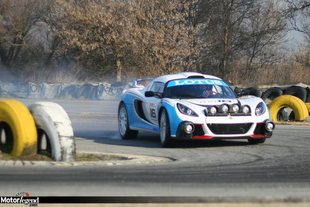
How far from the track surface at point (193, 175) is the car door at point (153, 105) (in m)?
0.70

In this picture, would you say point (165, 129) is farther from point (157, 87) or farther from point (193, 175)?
point (193, 175)

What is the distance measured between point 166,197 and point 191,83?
6281mm

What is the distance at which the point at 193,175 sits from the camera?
344 inches

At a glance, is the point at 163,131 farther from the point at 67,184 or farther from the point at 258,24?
the point at 258,24

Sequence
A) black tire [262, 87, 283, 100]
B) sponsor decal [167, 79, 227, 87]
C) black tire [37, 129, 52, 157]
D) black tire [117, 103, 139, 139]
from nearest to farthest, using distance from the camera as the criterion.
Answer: black tire [37, 129, 52, 157] → sponsor decal [167, 79, 227, 87] → black tire [117, 103, 139, 139] → black tire [262, 87, 283, 100]

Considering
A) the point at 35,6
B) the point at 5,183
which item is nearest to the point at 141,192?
the point at 5,183

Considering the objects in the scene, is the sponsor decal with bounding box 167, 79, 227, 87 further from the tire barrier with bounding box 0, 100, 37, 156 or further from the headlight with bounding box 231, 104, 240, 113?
the tire barrier with bounding box 0, 100, 37, 156

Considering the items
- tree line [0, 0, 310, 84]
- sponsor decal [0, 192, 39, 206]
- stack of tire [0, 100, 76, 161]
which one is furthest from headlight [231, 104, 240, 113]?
tree line [0, 0, 310, 84]

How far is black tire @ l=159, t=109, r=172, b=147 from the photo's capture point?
39.1ft

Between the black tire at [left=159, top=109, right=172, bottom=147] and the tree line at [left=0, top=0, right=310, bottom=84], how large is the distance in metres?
27.6

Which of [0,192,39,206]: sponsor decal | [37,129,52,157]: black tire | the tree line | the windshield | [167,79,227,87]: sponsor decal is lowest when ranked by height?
[0,192,39,206]: sponsor decal

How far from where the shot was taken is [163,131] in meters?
12.2

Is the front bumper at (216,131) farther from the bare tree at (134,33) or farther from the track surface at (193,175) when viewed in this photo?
the bare tree at (134,33)

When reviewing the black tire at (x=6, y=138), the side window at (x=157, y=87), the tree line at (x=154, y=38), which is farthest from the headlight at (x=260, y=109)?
the tree line at (x=154, y=38)
